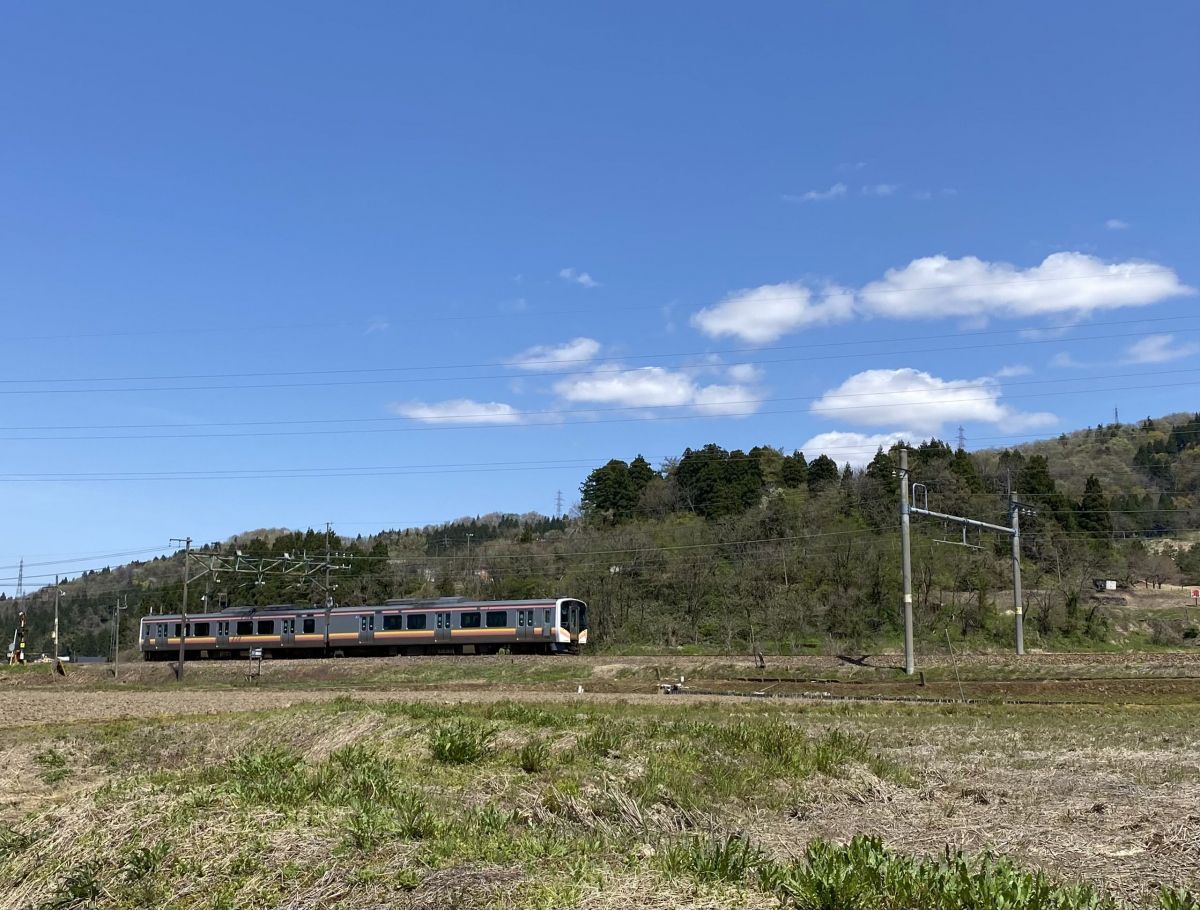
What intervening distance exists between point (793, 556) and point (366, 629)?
3188cm

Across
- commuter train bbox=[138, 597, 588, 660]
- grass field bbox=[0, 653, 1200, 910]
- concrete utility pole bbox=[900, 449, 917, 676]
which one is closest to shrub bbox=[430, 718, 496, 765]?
grass field bbox=[0, 653, 1200, 910]

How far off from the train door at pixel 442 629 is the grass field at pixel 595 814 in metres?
34.2

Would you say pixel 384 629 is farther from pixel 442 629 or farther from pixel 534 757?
pixel 534 757

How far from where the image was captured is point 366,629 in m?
57.6

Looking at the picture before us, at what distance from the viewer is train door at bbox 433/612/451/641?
180 ft

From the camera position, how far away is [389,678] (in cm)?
4734

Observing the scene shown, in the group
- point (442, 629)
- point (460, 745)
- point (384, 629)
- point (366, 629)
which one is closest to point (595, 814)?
point (460, 745)

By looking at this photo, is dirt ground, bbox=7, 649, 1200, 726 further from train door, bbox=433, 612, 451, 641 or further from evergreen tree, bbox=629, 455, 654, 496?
evergreen tree, bbox=629, 455, 654, 496

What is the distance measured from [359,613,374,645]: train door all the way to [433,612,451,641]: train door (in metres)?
4.73

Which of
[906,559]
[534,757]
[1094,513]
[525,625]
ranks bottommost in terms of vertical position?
[525,625]

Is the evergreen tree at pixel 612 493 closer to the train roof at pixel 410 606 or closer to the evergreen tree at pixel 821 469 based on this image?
the evergreen tree at pixel 821 469

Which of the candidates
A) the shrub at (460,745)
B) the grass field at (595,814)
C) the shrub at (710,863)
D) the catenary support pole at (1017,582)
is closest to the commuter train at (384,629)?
the catenary support pole at (1017,582)

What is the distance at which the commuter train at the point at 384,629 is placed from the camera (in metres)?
53.4

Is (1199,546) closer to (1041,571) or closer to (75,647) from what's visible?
(1041,571)
